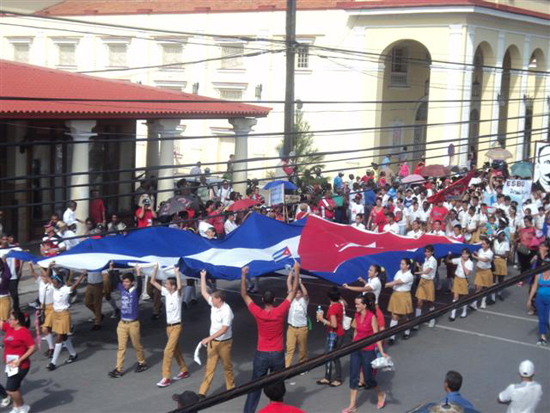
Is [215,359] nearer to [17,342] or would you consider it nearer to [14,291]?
[17,342]

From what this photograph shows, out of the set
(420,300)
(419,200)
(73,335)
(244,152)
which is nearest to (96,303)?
(73,335)

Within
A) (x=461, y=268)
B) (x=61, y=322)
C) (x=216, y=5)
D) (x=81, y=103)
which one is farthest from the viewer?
(x=216, y=5)

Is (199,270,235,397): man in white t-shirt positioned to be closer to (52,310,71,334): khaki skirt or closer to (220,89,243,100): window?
(52,310,71,334): khaki skirt

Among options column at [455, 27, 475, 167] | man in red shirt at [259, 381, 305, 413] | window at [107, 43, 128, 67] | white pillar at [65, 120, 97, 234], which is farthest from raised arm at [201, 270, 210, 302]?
window at [107, 43, 128, 67]

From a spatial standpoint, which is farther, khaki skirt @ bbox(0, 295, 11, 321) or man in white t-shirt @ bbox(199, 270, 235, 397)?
khaki skirt @ bbox(0, 295, 11, 321)

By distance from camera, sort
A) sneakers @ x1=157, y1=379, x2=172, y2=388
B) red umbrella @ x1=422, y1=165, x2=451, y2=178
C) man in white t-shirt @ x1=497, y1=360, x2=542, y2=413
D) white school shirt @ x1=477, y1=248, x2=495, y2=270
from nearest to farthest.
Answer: man in white t-shirt @ x1=497, y1=360, x2=542, y2=413
sneakers @ x1=157, y1=379, x2=172, y2=388
white school shirt @ x1=477, y1=248, x2=495, y2=270
red umbrella @ x1=422, y1=165, x2=451, y2=178

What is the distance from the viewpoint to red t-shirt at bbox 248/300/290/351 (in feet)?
33.6

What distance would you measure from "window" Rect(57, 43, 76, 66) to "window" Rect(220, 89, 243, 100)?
824cm

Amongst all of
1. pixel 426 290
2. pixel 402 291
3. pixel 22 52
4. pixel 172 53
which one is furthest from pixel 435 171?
pixel 22 52

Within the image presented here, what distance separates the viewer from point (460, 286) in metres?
14.7


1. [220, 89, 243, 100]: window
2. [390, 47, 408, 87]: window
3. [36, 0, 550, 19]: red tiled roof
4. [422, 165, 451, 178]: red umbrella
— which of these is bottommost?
[422, 165, 451, 178]: red umbrella

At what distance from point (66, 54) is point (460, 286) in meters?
30.1

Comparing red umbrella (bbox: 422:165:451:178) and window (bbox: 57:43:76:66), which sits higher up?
window (bbox: 57:43:76:66)

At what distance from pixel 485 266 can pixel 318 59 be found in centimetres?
2054
